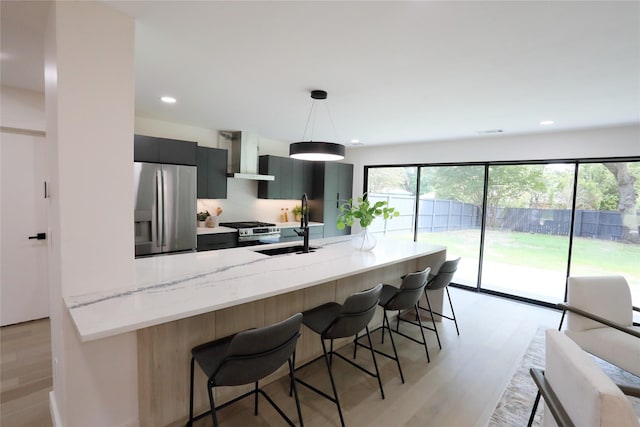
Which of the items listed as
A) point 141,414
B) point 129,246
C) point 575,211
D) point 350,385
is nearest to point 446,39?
point 129,246

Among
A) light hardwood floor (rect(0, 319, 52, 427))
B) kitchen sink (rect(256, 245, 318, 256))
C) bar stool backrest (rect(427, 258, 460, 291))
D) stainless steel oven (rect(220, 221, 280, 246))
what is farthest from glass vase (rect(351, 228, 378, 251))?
Answer: light hardwood floor (rect(0, 319, 52, 427))

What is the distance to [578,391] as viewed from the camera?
1235 millimetres

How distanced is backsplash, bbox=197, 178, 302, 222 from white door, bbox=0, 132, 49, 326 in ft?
6.48

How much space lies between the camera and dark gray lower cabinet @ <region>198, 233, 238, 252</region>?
445 cm

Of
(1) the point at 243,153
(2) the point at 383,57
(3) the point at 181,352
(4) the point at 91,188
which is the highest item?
(2) the point at 383,57

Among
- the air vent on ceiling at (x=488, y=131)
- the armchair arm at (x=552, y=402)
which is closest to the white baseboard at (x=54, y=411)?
the armchair arm at (x=552, y=402)

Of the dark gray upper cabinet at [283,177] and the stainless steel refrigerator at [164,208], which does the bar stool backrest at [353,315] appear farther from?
the dark gray upper cabinet at [283,177]

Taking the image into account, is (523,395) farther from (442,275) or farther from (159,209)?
(159,209)

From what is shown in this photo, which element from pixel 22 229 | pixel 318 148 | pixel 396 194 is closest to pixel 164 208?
pixel 22 229

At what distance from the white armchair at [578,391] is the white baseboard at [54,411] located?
8.68 feet

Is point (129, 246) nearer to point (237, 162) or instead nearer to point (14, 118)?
point (14, 118)

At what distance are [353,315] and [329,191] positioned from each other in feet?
14.2

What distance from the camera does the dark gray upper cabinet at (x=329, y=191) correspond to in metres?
6.16

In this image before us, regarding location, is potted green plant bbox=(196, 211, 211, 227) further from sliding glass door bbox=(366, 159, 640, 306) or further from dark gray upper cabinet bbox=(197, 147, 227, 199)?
sliding glass door bbox=(366, 159, 640, 306)
